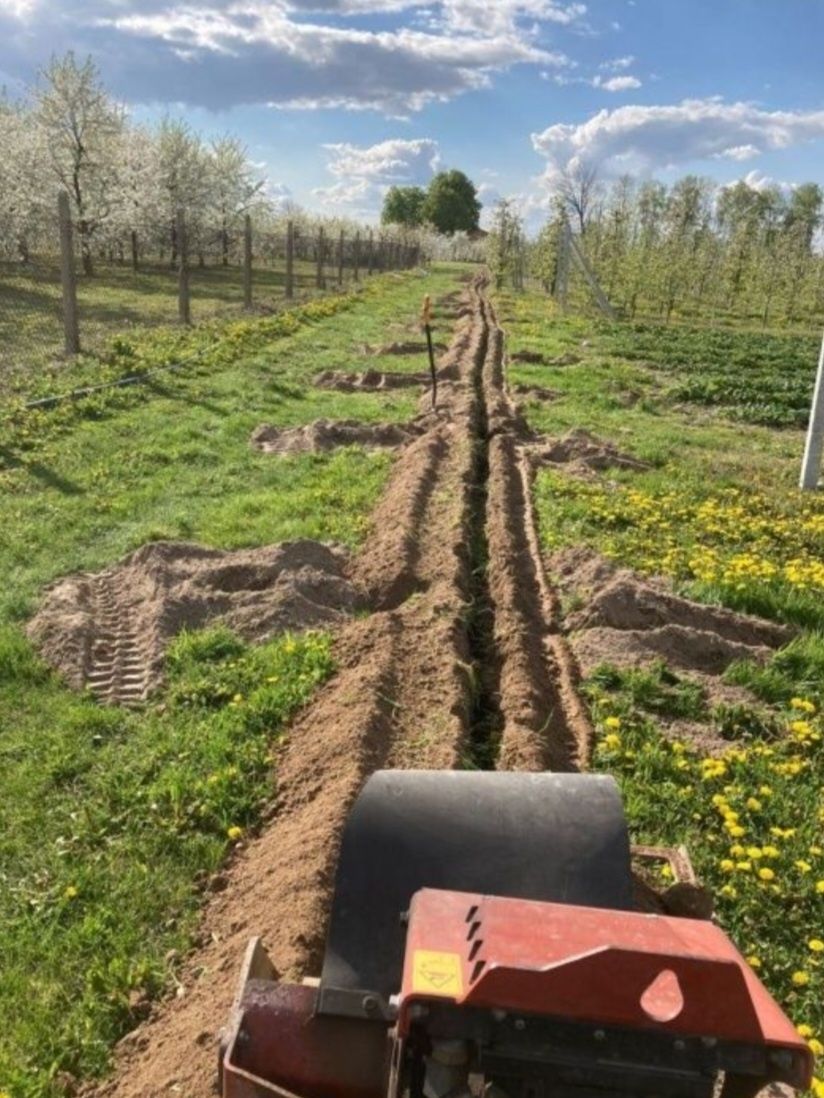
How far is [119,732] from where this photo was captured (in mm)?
4949

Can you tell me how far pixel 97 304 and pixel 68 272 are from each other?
37.1ft

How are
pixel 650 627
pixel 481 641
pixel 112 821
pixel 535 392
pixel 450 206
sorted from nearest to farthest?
pixel 112 821 → pixel 481 641 → pixel 650 627 → pixel 535 392 → pixel 450 206

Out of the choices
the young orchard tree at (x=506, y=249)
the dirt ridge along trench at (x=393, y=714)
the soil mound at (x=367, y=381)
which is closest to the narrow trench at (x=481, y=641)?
the dirt ridge along trench at (x=393, y=714)

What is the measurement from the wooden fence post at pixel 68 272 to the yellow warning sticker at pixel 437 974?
1419cm

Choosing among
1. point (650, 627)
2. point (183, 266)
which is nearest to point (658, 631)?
point (650, 627)

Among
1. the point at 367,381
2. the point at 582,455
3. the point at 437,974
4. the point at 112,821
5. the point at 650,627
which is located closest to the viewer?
the point at 437,974

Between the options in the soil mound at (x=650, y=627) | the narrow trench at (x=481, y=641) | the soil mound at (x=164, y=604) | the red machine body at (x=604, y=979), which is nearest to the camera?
the red machine body at (x=604, y=979)

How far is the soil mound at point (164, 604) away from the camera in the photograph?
5613mm

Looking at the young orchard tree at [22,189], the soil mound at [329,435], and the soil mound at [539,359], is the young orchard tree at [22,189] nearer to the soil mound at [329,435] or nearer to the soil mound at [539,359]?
the soil mound at [539,359]

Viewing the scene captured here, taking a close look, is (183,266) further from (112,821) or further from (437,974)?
(437,974)

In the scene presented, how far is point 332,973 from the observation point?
2.24 m

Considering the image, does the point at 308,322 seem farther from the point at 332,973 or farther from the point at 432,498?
the point at 332,973

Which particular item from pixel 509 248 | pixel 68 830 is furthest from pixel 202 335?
pixel 509 248

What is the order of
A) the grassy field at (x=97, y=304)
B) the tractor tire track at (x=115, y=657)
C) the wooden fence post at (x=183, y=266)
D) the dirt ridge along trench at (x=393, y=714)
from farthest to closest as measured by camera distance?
1. the wooden fence post at (x=183, y=266)
2. the grassy field at (x=97, y=304)
3. the tractor tire track at (x=115, y=657)
4. the dirt ridge along trench at (x=393, y=714)
